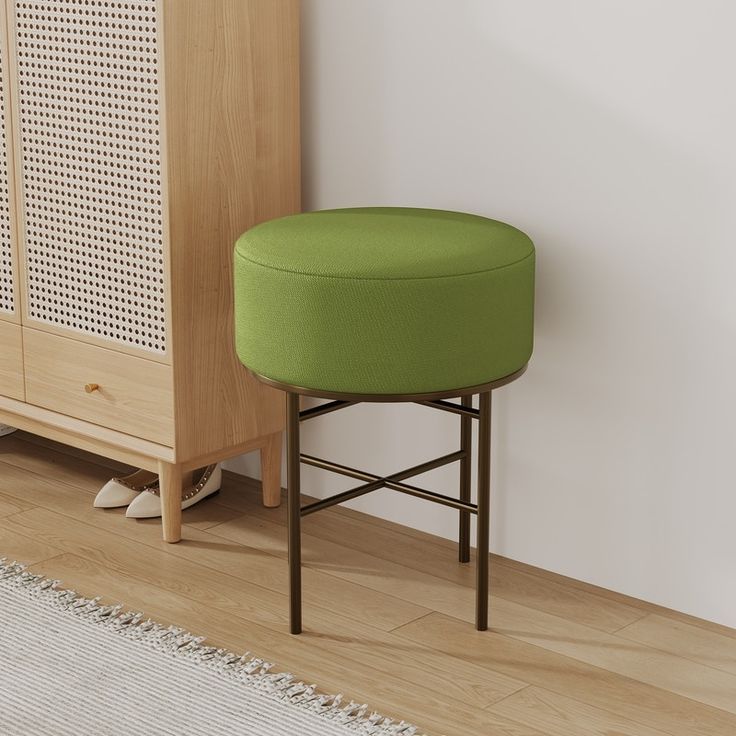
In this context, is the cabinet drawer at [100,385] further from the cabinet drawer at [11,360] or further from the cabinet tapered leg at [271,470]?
the cabinet tapered leg at [271,470]

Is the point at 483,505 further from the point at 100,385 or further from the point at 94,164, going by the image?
the point at 94,164

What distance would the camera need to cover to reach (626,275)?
2027 millimetres

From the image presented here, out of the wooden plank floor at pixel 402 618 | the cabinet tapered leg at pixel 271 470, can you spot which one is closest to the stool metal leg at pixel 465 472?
the wooden plank floor at pixel 402 618

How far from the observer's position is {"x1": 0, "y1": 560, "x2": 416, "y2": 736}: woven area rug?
1746mm

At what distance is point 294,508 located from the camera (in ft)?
6.45

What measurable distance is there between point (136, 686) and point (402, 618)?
44 centimetres

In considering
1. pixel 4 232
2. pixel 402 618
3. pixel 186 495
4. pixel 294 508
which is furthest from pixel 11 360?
pixel 402 618

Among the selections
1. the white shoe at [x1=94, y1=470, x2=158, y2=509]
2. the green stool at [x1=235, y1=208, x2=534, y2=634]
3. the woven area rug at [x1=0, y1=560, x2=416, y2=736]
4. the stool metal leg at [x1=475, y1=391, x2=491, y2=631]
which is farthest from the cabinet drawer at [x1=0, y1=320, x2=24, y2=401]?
the stool metal leg at [x1=475, y1=391, x2=491, y2=631]

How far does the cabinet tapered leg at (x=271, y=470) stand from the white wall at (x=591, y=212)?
299 mm

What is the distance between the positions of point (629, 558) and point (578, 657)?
245 millimetres

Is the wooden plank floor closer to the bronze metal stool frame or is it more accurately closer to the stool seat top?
the bronze metal stool frame

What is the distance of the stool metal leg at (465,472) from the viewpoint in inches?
85.7

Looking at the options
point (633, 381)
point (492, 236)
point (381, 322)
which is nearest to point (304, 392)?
point (381, 322)

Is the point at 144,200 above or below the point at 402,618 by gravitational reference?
above
